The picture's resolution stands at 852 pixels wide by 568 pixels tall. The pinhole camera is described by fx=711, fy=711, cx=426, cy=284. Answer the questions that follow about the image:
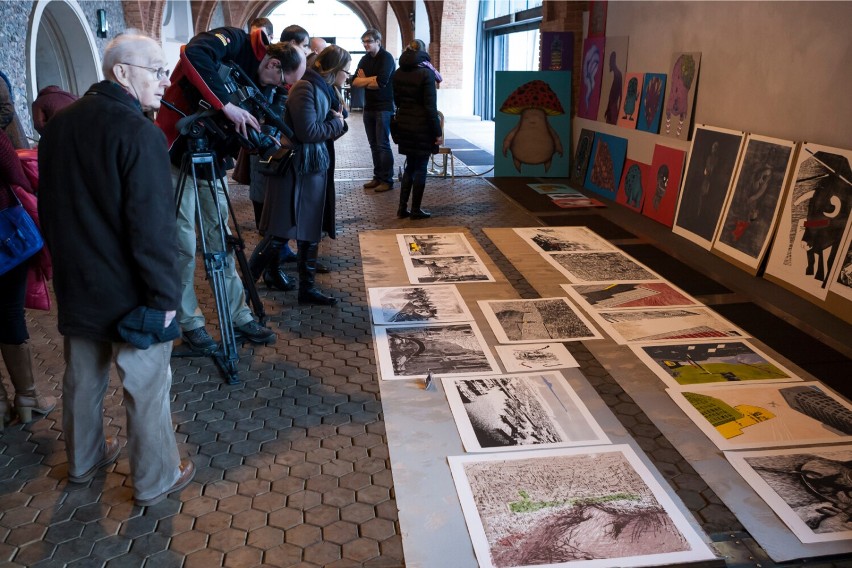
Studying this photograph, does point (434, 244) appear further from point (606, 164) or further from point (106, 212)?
point (106, 212)

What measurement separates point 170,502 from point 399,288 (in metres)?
2.62

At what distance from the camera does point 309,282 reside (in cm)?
487

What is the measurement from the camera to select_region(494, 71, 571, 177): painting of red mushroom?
928cm

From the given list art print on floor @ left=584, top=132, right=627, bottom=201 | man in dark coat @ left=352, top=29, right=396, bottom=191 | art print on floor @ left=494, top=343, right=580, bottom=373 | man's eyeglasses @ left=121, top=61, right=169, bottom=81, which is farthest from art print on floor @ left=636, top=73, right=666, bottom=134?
man's eyeglasses @ left=121, top=61, right=169, bottom=81

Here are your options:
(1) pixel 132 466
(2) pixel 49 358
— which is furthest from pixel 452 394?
(2) pixel 49 358

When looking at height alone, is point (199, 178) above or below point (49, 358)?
above

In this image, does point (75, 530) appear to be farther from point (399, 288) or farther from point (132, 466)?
point (399, 288)

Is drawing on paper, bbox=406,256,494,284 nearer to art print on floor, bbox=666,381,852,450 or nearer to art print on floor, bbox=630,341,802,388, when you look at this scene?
art print on floor, bbox=630,341,802,388

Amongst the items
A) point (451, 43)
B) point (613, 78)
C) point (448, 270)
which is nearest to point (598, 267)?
point (448, 270)

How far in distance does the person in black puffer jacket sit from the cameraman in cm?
308

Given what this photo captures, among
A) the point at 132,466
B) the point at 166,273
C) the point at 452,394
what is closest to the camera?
the point at 166,273

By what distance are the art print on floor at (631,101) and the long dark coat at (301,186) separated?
13.6ft

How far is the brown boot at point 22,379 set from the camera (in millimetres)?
3275

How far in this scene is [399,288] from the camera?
509 cm
